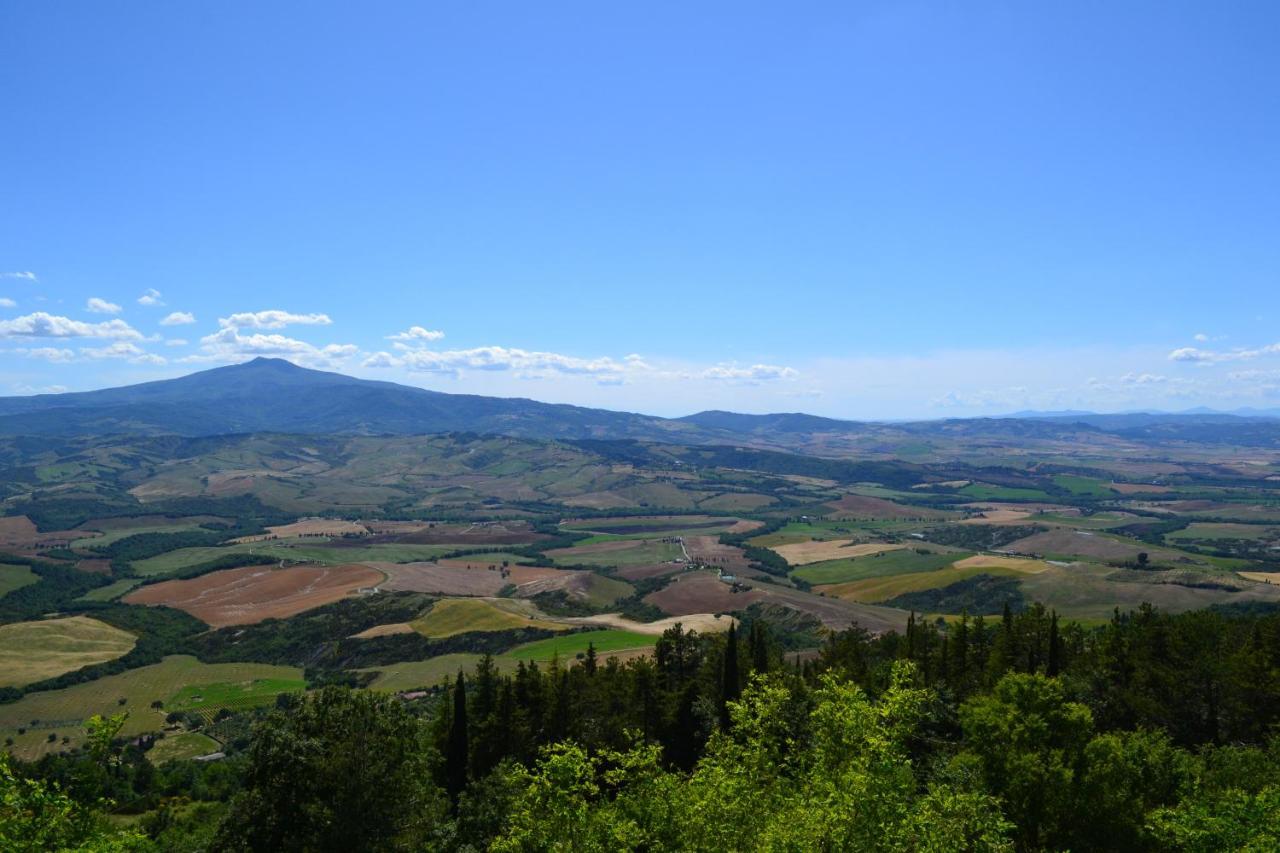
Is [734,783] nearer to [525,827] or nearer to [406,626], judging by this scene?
[525,827]

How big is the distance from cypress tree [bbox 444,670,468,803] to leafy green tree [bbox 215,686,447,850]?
21.6 m

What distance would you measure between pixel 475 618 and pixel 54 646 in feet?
283

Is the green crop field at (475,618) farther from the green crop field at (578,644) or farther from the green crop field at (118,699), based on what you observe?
the green crop field at (118,699)

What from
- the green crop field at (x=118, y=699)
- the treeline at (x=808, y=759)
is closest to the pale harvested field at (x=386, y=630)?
the green crop field at (x=118, y=699)

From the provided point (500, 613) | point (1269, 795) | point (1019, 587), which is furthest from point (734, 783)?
point (1019, 587)

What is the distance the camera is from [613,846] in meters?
27.6

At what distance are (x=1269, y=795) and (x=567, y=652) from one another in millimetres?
125771

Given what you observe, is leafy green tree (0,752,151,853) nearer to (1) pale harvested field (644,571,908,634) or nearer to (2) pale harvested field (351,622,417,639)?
(1) pale harvested field (644,571,908,634)

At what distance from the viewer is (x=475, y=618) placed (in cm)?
17800

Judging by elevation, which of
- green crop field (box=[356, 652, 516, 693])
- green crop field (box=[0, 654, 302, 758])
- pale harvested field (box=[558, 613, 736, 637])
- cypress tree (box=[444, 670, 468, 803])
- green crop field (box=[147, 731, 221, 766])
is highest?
cypress tree (box=[444, 670, 468, 803])

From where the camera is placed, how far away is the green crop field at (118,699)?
4862 inches

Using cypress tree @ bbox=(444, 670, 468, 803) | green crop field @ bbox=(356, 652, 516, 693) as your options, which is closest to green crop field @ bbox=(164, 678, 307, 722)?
green crop field @ bbox=(356, 652, 516, 693)

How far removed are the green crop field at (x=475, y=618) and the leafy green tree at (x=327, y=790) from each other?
129m

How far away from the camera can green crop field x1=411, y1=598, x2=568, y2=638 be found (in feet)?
563
